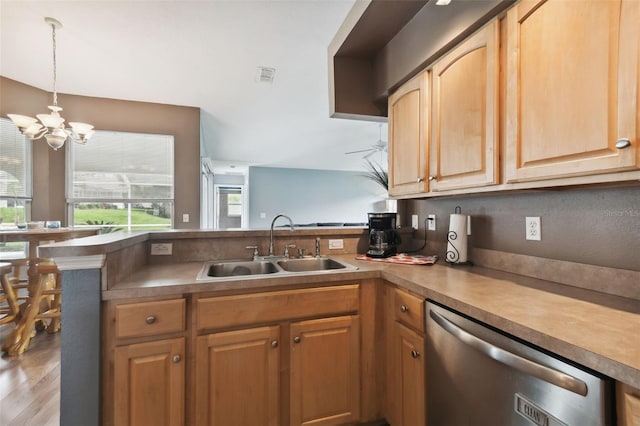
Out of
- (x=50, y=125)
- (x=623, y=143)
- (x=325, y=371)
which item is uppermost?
(x=50, y=125)

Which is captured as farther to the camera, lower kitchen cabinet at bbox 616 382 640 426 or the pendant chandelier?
the pendant chandelier

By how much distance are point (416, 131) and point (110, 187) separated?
13.4ft

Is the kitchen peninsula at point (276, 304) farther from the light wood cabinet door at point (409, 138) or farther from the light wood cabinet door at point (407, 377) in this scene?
the light wood cabinet door at point (409, 138)

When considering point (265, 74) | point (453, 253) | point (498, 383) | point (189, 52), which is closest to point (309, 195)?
point (265, 74)

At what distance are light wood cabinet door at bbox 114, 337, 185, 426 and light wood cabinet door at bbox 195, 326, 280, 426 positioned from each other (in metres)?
Answer: 0.08

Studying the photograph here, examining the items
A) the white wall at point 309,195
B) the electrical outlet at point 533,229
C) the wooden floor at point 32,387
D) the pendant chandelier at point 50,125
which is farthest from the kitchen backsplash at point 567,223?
the white wall at point 309,195

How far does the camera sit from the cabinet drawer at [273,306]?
1.30 m

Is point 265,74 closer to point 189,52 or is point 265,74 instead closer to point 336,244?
point 189,52

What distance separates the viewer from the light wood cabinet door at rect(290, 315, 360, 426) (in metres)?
1.41

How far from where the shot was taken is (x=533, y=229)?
4.46 feet

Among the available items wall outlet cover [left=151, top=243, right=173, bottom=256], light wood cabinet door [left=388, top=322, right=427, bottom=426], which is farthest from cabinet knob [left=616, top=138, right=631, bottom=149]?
wall outlet cover [left=151, top=243, right=173, bottom=256]

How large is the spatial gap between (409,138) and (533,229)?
840 millimetres

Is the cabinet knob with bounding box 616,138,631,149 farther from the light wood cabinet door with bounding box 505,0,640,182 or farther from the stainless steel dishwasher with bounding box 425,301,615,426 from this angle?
the stainless steel dishwasher with bounding box 425,301,615,426

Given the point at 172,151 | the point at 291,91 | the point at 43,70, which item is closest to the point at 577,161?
the point at 291,91
